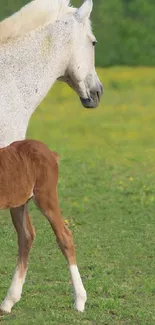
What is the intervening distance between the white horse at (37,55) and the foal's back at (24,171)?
504 mm

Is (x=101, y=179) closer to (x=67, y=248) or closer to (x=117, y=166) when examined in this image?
(x=117, y=166)

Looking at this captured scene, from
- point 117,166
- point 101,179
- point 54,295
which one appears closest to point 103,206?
point 101,179

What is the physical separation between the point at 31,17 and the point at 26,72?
0.41 meters

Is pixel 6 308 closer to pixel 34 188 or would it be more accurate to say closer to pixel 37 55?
pixel 34 188

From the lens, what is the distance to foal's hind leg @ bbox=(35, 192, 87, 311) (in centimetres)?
654

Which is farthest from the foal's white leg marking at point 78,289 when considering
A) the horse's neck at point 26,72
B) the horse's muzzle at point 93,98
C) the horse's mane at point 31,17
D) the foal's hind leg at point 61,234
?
the horse's muzzle at point 93,98

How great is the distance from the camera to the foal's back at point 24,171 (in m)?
6.44

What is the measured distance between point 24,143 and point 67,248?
752 mm

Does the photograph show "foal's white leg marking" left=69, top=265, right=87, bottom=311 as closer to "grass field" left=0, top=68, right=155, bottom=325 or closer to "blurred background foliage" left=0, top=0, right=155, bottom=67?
"grass field" left=0, top=68, right=155, bottom=325

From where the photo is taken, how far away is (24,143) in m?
6.64

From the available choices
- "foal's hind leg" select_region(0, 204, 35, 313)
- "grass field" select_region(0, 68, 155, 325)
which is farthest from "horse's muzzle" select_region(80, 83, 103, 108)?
"foal's hind leg" select_region(0, 204, 35, 313)

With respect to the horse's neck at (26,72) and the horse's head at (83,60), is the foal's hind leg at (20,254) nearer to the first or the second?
the horse's neck at (26,72)

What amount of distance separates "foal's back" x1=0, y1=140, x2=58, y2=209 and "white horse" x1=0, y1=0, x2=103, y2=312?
0.51 m

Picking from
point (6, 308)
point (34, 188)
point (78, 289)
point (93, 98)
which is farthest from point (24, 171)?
point (93, 98)
